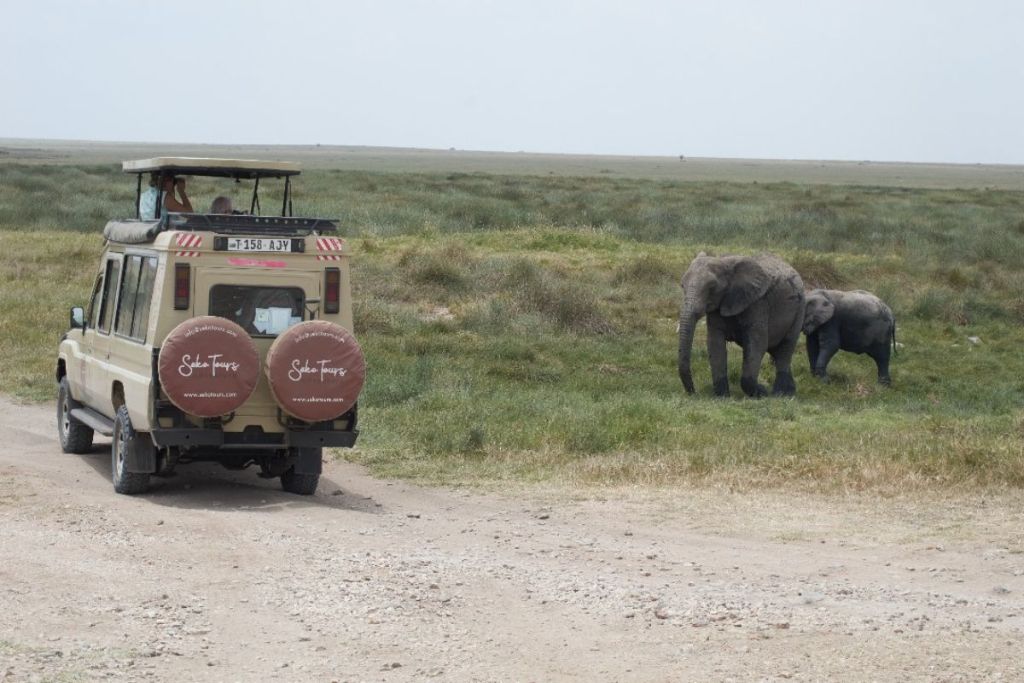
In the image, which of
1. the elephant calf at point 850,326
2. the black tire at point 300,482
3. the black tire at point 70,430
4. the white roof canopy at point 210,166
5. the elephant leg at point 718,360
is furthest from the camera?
the elephant calf at point 850,326

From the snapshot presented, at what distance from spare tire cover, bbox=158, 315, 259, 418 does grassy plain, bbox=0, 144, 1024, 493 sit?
2636 millimetres

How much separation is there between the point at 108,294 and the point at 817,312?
41.6ft

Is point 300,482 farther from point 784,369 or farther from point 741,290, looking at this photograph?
point 784,369

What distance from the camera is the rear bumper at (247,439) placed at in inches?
414

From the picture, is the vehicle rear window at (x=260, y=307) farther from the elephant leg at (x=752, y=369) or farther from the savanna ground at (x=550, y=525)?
the elephant leg at (x=752, y=369)

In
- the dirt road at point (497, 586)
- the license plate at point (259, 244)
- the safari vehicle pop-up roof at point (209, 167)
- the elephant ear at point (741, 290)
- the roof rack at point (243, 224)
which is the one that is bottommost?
the dirt road at point (497, 586)

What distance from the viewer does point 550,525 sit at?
1052 cm

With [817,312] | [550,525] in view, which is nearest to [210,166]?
[550,525]

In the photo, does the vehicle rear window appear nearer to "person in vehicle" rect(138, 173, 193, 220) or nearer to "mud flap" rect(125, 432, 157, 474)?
"mud flap" rect(125, 432, 157, 474)

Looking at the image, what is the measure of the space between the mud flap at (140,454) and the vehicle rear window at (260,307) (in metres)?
1.13

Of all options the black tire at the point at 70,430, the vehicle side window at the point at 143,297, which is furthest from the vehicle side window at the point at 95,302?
the vehicle side window at the point at 143,297

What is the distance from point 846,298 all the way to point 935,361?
223cm

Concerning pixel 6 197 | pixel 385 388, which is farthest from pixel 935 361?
pixel 6 197

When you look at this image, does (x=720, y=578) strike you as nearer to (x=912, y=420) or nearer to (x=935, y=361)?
(x=912, y=420)
